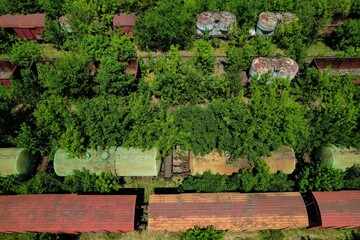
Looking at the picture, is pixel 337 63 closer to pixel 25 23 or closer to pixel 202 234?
pixel 202 234

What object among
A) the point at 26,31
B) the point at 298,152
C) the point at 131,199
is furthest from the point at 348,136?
the point at 26,31

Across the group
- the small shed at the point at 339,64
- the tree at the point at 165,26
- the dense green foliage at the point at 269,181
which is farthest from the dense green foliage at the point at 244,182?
the tree at the point at 165,26

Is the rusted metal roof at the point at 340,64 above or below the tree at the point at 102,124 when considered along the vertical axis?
above

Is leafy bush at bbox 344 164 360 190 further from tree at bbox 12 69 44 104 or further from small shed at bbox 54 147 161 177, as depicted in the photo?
tree at bbox 12 69 44 104

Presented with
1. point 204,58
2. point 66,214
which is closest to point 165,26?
point 204,58

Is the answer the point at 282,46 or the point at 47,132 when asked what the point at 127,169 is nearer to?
the point at 47,132

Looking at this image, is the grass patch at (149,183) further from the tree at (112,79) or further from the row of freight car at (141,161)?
the tree at (112,79)
